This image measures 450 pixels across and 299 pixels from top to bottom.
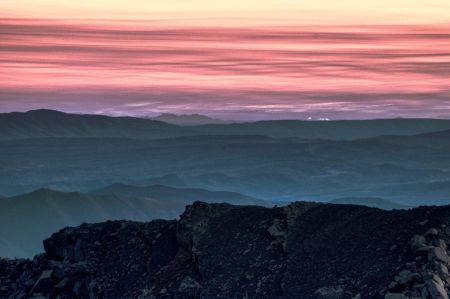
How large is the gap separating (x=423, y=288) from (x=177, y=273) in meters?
10.1

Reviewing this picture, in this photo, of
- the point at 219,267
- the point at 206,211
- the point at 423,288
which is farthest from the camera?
the point at 206,211

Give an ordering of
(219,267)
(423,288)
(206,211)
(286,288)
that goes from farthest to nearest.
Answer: (206,211)
(219,267)
(286,288)
(423,288)

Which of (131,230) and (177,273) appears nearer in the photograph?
(177,273)

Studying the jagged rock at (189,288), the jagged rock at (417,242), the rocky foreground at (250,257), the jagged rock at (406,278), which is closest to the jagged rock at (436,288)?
the rocky foreground at (250,257)

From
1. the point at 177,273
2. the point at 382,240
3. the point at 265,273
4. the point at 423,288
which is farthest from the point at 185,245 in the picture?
the point at 423,288

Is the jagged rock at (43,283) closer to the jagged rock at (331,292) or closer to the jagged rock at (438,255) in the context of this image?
the jagged rock at (331,292)

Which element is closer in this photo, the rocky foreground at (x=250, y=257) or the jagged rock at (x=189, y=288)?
the rocky foreground at (x=250, y=257)

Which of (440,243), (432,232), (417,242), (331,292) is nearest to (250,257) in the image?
(331,292)

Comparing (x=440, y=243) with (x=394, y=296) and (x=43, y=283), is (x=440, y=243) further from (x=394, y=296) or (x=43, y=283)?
(x=43, y=283)

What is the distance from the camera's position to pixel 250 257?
38.7 metres

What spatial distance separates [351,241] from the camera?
37.8 metres

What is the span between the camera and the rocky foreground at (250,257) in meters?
35.2

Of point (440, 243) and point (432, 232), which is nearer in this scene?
point (440, 243)

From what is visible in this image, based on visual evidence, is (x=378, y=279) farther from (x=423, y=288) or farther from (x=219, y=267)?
(x=219, y=267)
